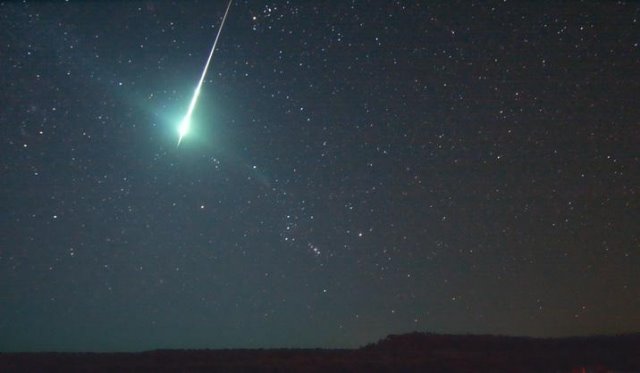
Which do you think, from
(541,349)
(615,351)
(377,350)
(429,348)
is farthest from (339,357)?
(615,351)

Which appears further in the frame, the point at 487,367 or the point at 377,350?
the point at 377,350

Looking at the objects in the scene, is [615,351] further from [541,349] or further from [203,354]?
[203,354]

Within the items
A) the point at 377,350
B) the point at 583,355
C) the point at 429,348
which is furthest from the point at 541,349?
the point at 377,350

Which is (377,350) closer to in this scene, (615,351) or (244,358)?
(244,358)

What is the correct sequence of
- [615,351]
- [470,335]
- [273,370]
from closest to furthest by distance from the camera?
[273,370], [615,351], [470,335]

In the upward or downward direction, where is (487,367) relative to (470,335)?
downward

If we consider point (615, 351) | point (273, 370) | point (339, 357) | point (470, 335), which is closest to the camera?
point (273, 370)
